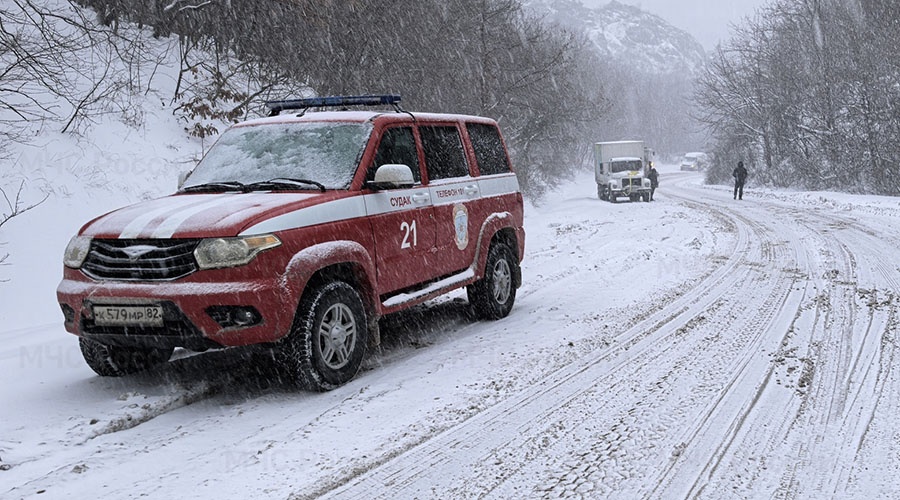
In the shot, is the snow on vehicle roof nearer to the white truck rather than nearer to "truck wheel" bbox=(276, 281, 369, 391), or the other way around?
"truck wheel" bbox=(276, 281, 369, 391)

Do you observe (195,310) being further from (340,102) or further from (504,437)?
(340,102)

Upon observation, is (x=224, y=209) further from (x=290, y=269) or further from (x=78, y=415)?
(x=78, y=415)

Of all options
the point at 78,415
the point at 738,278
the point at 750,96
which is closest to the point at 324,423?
the point at 78,415

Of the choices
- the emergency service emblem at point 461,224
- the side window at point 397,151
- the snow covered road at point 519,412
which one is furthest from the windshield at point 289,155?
the snow covered road at point 519,412

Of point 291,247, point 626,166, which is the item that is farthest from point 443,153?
point 626,166

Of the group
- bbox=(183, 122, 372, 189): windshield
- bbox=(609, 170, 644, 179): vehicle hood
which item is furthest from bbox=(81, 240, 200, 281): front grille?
bbox=(609, 170, 644, 179): vehicle hood

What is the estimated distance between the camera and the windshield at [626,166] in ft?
108

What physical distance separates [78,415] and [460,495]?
268 centimetres

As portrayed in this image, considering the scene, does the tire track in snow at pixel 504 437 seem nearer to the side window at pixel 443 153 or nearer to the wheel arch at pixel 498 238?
the wheel arch at pixel 498 238

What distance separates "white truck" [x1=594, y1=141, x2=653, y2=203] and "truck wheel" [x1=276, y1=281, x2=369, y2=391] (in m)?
28.3

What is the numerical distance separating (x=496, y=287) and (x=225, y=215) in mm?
3461

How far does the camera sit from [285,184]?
5496mm

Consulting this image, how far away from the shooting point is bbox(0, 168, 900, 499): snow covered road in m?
3.59

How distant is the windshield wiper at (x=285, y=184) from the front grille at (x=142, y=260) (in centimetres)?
99
